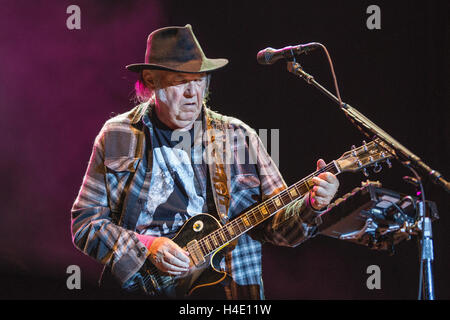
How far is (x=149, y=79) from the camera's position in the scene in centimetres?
309

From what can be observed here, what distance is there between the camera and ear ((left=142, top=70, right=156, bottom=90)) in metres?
3.06

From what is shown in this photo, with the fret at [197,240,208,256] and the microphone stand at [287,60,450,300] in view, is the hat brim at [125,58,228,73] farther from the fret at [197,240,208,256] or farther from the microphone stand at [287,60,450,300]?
the fret at [197,240,208,256]

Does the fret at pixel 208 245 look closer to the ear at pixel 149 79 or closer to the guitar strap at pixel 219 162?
the guitar strap at pixel 219 162

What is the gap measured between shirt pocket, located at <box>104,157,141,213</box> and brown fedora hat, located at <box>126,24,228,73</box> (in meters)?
0.60

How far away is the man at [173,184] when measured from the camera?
9.11ft

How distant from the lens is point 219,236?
2.81 metres

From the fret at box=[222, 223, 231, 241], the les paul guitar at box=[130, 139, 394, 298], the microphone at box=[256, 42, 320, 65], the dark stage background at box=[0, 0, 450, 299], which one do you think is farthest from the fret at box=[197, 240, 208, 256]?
the dark stage background at box=[0, 0, 450, 299]

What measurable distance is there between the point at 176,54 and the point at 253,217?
1.11 meters

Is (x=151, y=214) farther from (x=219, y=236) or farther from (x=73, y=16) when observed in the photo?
(x=73, y=16)

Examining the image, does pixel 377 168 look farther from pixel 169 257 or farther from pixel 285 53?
pixel 169 257

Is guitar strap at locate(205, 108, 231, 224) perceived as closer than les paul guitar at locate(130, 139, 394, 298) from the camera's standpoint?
No

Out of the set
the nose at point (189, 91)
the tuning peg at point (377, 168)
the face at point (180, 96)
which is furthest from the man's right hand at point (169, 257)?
the tuning peg at point (377, 168)

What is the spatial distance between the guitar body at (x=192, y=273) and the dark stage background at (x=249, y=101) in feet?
4.35

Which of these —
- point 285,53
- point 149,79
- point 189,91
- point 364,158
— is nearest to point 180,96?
point 189,91
